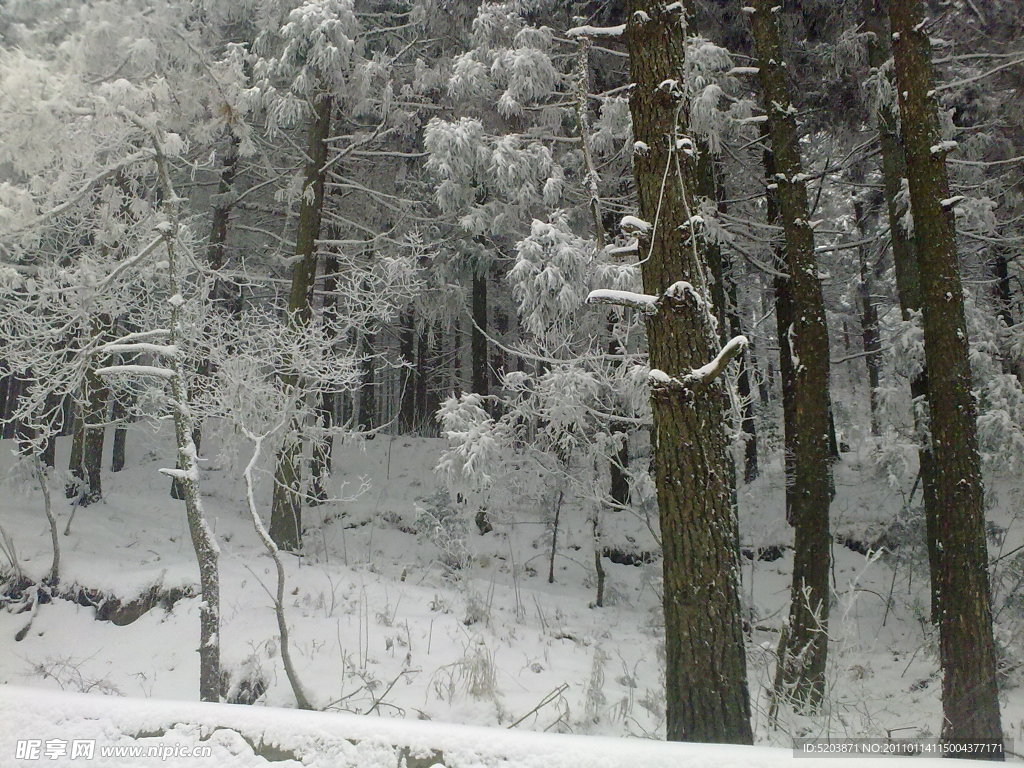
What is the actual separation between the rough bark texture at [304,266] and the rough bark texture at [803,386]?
6612 millimetres

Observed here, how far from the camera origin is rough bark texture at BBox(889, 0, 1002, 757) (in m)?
4.76

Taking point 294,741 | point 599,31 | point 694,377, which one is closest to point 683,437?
point 694,377

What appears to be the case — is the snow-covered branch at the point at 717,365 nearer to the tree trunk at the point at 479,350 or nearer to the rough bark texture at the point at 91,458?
the tree trunk at the point at 479,350

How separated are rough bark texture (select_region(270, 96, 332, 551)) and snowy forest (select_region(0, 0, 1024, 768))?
0.32 feet

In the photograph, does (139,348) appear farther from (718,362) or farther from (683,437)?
(718,362)

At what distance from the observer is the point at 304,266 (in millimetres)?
10398

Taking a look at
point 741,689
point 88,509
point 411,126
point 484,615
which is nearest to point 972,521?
point 741,689

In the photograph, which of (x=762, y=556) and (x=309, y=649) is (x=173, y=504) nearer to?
(x=309, y=649)

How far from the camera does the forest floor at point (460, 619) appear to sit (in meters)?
5.62

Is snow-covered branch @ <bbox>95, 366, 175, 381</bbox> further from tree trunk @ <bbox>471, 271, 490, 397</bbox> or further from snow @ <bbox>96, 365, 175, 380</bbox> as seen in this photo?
tree trunk @ <bbox>471, 271, 490, 397</bbox>

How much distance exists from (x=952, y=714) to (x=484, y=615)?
181 inches

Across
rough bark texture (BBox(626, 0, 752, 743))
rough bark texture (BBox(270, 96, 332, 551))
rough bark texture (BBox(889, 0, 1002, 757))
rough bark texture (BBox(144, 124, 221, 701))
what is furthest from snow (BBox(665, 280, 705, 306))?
rough bark texture (BBox(270, 96, 332, 551))

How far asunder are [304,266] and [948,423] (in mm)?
9200

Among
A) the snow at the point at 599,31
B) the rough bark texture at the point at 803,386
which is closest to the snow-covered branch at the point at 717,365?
the snow at the point at 599,31
